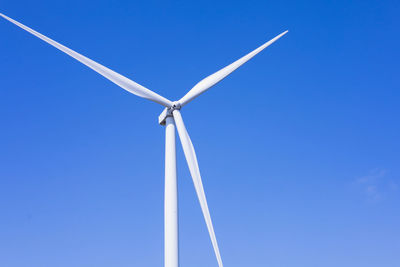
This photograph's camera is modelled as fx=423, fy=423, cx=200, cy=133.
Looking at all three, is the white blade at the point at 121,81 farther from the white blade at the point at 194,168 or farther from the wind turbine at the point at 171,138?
the white blade at the point at 194,168

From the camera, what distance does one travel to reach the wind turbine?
61.6ft

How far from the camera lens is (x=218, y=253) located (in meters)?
19.7

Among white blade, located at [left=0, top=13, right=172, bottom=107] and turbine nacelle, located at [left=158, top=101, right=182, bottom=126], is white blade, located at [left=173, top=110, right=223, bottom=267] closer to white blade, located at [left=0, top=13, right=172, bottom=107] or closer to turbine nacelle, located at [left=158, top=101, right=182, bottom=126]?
turbine nacelle, located at [left=158, top=101, right=182, bottom=126]

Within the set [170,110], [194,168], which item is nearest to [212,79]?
[170,110]

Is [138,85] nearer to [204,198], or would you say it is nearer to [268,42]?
[204,198]

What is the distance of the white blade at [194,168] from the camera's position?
792 inches

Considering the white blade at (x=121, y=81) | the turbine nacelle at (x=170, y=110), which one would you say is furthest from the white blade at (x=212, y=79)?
the white blade at (x=121, y=81)

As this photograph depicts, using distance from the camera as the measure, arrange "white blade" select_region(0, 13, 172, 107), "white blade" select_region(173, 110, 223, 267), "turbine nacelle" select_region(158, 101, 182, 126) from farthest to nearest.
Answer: "turbine nacelle" select_region(158, 101, 182, 126)
"white blade" select_region(0, 13, 172, 107)
"white blade" select_region(173, 110, 223, 267)

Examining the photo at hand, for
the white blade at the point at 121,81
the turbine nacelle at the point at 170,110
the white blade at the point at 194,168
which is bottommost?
the white blade at the point at 194,168

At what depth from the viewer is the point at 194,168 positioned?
21.5 m

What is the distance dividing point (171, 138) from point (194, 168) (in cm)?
192

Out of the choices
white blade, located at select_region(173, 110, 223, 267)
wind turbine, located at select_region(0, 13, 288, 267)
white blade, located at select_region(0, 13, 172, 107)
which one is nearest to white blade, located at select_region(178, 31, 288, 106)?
wind turbine, located at select_region(0, 13, 288, 267)

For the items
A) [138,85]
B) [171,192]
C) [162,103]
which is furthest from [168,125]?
[171,192]

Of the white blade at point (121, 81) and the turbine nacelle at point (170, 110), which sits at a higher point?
the white blade at point (121, 81)
